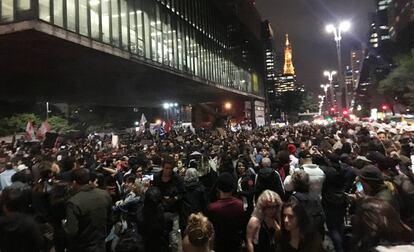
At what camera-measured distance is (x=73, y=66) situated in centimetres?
2288

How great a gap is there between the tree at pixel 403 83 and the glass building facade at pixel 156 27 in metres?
19.3

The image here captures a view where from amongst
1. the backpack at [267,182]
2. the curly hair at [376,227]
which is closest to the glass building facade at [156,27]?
the backpack at [267,182]

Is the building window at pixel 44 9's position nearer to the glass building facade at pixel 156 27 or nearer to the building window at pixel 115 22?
the glass building facade at pixel 156 27

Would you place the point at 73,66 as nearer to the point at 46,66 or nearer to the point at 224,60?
the point at 46,66

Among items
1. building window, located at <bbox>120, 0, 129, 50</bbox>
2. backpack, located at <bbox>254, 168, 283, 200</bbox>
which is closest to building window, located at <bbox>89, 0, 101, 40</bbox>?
building window, located at <bbox>120, 0, 129, 50</bbox>

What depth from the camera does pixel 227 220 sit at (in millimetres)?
4980

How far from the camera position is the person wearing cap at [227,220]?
4.99 metres

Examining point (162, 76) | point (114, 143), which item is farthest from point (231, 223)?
point (162, 76)

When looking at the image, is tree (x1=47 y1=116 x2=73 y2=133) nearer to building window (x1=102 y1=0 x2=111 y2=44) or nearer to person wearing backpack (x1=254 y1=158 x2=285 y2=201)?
building window (x1=102 y1=0 x2=111 y2=44)

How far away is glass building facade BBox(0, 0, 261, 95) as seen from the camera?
53.6 ft

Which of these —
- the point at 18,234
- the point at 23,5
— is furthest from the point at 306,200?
the point at 23,5

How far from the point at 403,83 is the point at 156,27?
102 feet

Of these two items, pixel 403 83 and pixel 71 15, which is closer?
pixel 71 15

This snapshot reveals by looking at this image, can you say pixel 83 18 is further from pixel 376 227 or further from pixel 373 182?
pixel 376 227
